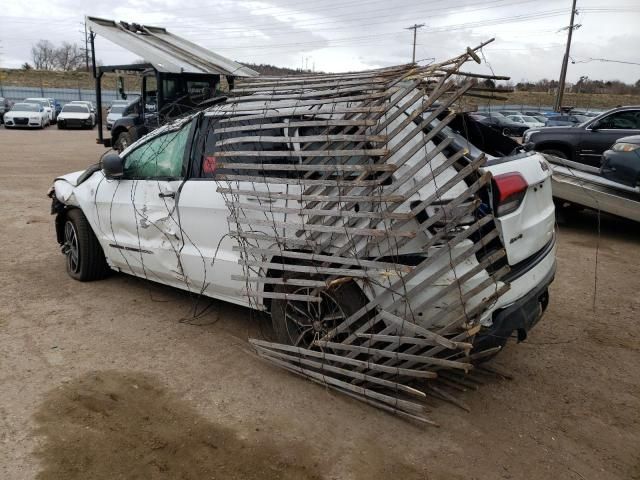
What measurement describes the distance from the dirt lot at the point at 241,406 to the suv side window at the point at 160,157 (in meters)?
1.17

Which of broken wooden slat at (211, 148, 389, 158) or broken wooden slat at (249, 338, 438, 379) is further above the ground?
broken wooden slat at (211, 148, 389, 158)

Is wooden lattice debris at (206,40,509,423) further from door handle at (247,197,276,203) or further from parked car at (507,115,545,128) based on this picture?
parked car at (507,115,545,128)

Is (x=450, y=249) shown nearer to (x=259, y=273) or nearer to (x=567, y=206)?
(x=259, y=273)

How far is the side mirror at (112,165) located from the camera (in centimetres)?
Result: 455

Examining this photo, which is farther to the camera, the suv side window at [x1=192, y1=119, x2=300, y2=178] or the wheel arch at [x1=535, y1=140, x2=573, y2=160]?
the wheel arch at [x1=535, y1=140, x2=573, y2=160]

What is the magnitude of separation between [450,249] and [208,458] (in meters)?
1.68

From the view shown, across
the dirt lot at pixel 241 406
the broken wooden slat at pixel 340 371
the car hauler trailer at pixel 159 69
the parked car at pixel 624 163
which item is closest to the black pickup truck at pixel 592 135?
the parked car at pixel 624 163

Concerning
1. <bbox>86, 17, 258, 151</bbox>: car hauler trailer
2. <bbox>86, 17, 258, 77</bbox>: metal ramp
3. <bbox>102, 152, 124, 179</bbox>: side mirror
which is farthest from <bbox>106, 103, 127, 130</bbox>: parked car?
→ <bbox>102, 152, 124, 179</bbox>: side mirror

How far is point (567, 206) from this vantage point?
850 cm

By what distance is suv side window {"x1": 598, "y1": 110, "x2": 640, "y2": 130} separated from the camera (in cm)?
1001

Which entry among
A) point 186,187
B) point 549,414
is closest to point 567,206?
point 549,414

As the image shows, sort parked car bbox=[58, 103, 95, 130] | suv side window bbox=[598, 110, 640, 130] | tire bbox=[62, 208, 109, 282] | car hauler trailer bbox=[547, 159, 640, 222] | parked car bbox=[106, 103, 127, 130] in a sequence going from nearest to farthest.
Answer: tire bbox=[62, 208, 109, 282] → car hauler trailer bbox=[547, 159, 640, 222] → suv side window bbox=[598, 110, 640, 130] → parked car bbox=[106, 103, 127, 130] → parked car bbox=[58, 103, 95, 130]

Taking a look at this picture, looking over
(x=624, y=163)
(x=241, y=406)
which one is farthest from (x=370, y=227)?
Answer: (x=624, y=163)

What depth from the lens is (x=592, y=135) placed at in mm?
10312
